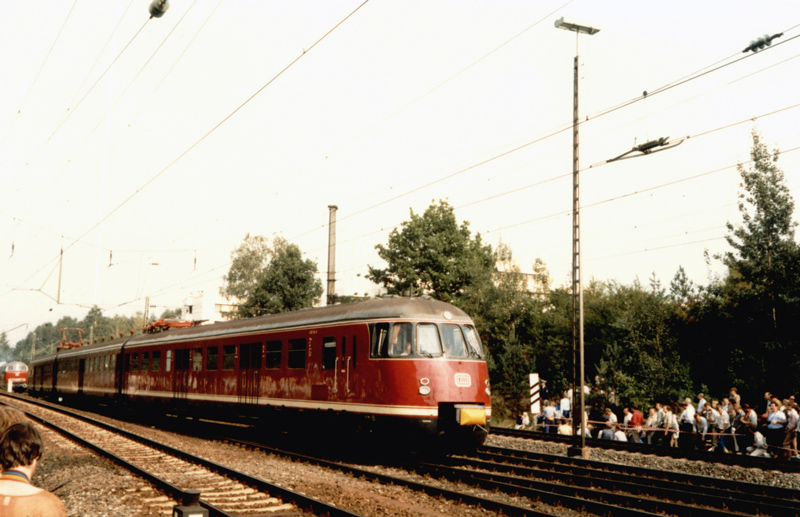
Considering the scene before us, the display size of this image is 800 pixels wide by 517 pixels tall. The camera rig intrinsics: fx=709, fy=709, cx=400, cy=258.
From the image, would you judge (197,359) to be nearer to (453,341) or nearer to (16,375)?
(453,341)

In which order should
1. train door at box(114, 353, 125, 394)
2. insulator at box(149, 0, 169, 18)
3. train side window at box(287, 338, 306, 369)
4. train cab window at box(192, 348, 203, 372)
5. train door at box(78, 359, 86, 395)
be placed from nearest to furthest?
insulator at box(149, 0, 169, 18), train side window at box(287, 338, 306, 369), train cab window at box(192, 348, 203, 372), train door at box(114, 353, 125, 394), train door at box(78, 359, 86, 395)

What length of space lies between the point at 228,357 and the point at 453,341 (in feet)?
27.4

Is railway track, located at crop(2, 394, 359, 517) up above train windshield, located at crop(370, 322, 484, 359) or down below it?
below

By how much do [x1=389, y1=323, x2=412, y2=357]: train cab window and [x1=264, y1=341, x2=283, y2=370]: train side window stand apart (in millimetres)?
4503

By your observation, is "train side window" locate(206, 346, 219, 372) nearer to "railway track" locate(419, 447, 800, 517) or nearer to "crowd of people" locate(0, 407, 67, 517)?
"railway track" locate(419, 447, 800, 517)

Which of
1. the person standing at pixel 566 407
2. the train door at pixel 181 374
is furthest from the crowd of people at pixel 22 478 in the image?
the person standing at pixel 566 407

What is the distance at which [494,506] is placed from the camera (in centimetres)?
967

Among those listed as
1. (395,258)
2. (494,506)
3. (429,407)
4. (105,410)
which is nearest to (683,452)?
(429,407)

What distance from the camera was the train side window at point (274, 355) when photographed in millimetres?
17766

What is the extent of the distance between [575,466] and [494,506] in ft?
16.2

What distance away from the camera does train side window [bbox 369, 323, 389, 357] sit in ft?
46.9

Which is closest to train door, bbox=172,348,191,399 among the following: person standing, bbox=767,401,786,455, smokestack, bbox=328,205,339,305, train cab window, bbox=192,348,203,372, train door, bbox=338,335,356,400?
train cab window, bbox=192,348,203,372

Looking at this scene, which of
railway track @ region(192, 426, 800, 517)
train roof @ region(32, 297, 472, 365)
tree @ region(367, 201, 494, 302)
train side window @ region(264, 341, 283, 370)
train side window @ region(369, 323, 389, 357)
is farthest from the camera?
tree @ region(367, 201, 494, 302)

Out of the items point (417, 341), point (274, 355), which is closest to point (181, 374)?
point (274, 355)
